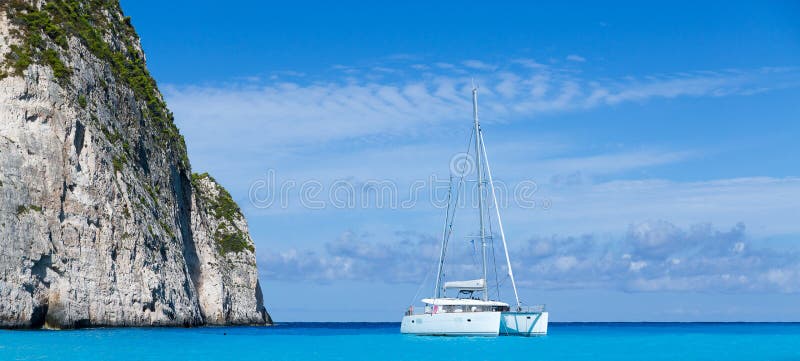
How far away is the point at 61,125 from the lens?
53750 millimetres

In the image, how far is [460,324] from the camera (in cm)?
5131

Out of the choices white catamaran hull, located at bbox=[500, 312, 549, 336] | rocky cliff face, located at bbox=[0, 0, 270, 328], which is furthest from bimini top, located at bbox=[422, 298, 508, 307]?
rocky cliff face, located at bbox=[0, 0, 270, 328]

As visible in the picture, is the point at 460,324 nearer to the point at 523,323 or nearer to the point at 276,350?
the point at 523,323

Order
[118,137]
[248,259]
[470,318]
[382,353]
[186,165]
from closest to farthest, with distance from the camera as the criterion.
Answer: [382,353] < [470,318] < [118,137] < [186,165] < [248,259]

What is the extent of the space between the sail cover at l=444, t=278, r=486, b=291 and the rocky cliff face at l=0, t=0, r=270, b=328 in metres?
20.3

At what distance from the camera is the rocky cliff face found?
49438 mm

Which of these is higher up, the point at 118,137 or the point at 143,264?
the point at 118,137

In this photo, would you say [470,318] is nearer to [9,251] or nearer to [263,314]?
[9,251]

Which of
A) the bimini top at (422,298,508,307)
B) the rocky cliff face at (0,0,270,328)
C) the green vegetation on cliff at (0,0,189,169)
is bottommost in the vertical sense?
the bimini top at (422,298,508,307)

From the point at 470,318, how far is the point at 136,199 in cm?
2571

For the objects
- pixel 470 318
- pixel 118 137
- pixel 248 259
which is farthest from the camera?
pixel 248 259

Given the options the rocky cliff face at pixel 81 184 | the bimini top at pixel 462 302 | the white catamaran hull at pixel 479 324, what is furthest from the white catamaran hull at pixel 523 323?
the rocky cliff face at pixel 81 184

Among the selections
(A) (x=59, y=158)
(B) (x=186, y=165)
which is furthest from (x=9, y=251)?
(B) (x=186, y=165)

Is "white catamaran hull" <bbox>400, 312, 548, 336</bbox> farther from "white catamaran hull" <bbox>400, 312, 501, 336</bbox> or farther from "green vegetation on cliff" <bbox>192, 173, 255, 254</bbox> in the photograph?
"green vegetation on cliff" <bbox>192, 173, 255, 254</bbox>
